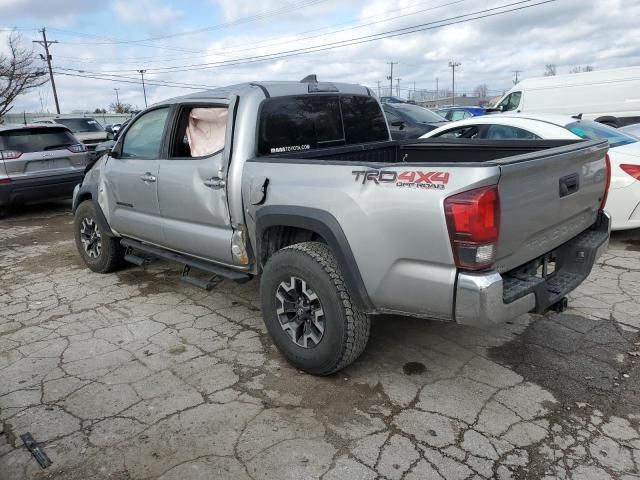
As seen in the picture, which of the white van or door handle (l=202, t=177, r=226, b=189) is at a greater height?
the white van

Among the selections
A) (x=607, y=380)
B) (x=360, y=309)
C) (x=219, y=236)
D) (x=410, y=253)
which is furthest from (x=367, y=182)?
(x=607, y=380)

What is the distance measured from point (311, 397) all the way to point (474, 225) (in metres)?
1.48

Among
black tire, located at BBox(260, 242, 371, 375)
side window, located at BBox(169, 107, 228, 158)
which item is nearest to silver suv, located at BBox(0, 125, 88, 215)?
side window, located at BBox(169, 107, 228, 158)

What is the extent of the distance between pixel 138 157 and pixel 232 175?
5.00 feet

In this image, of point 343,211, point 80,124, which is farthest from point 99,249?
point 80,124

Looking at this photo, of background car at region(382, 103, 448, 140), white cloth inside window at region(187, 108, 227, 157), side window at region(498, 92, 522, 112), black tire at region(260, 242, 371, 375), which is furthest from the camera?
side window at region(498, 92, 522, 112)

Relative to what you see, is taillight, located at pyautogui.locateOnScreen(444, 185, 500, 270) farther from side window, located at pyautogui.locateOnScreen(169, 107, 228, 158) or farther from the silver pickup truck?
side window, located at pyautogui.locateOnScreen(169, 107, 228, 158)

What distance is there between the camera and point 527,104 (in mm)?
15266

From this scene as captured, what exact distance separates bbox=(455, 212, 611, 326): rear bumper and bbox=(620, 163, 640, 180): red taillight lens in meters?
2.45

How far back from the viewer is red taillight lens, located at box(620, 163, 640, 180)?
5.58 m

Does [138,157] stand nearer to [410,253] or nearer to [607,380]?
[410,253]

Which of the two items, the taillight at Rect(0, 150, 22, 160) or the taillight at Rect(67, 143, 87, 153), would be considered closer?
the taillight at Rect(0, 150, 22, 160)

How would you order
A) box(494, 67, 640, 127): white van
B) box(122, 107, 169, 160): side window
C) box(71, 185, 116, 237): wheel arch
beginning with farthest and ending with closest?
box(494, 67, 640, 127): white van → box(71, 185, 116, 237): wheel arch → box(122, 107, 169, 160): side window

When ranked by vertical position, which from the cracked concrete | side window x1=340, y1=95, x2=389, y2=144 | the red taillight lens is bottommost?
the cracked concrete
